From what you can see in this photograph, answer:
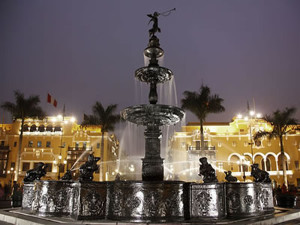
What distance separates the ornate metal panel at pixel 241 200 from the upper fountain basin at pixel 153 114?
11.0ft

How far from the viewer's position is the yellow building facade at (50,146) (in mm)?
49000

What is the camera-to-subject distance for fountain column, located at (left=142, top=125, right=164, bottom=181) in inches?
365

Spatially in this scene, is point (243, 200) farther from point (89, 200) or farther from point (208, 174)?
point (89, 200)

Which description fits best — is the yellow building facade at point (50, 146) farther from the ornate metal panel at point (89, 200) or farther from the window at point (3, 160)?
the ornate metal panel at point (89, 200)

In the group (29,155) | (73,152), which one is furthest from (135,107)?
(29,155)

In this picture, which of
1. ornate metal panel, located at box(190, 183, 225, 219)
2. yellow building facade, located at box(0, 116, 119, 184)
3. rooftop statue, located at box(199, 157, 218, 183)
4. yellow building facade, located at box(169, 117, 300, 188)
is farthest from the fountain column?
yellow building facade, located at box(0, 116, 119, 184)

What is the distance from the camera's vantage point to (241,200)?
297 inches

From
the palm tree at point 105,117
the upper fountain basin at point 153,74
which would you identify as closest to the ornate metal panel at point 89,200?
the upper fountain basin at point 153,74

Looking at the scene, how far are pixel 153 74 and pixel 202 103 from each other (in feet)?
70.2

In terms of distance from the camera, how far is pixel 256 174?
9156mm

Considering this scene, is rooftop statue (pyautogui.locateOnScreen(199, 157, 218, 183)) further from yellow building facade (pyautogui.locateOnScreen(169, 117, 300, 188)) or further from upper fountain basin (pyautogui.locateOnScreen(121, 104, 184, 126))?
yellow building facade (pyautogui.locateOnScreen(169, 117, 300, 188))

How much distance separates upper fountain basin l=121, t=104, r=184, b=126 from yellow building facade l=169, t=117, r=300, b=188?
39.4 meters

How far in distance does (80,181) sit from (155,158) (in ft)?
10.8

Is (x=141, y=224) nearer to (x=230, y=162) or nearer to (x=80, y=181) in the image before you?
(x=80, y=181)
